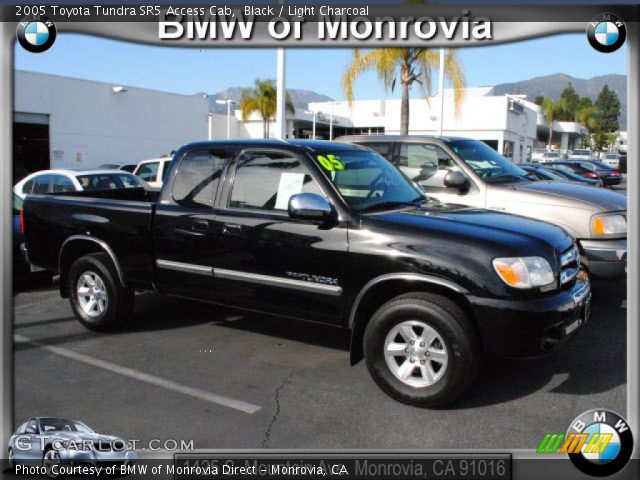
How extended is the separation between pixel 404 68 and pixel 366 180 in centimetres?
1325

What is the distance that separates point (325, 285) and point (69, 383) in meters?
2.20

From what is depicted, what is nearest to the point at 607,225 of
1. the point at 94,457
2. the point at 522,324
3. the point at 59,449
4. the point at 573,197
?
the point at 573,197

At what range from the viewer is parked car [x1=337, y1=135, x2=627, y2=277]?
6414mm

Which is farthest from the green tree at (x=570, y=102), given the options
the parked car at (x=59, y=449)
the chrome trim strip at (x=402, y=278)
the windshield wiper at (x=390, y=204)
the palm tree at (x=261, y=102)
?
the parked car at (x=59, y=449)

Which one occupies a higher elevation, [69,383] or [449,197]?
[449,197]

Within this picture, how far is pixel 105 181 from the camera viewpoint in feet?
32.2

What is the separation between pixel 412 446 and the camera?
3746mm

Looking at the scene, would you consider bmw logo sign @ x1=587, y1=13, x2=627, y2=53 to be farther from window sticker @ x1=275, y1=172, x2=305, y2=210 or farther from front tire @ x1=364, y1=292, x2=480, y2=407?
window sticker @ x1=275, y1=172, x2=305, y2=210

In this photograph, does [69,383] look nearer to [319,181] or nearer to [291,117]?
[319,181]

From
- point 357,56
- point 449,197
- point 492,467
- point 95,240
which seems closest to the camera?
point 492,467

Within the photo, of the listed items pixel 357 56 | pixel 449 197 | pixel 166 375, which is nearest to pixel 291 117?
pixel 357 56

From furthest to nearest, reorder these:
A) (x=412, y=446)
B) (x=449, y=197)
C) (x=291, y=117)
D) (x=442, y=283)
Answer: (x=291, y=117)
(x=449, y=197)
(x=442, y=283)
(x=412, y=446)

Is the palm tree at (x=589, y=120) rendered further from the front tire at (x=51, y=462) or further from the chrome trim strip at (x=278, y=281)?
the front tire at (x=51, y=462)

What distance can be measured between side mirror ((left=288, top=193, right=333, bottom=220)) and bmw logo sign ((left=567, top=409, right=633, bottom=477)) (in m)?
2.26
